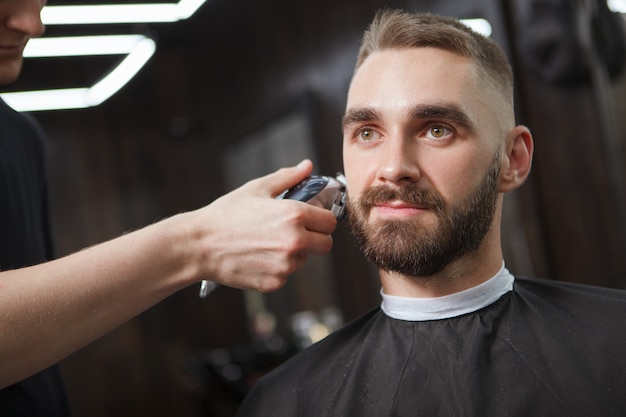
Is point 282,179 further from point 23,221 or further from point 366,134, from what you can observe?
point 23,221

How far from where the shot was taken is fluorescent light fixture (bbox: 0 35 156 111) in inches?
168

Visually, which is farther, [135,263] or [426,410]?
[426,410]

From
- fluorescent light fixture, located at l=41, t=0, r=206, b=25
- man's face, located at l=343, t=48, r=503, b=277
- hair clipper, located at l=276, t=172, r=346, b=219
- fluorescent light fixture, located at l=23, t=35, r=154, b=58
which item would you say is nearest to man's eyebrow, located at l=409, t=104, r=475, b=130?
man's face, located at l=343, t=48, r=503, b=277

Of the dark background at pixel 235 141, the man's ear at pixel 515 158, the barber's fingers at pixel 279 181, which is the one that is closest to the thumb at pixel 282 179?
the barber's fingers at pixel 279 181

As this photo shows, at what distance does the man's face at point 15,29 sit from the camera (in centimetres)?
146

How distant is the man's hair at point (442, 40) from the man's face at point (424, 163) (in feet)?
0.09

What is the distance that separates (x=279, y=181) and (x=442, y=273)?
1.50 feet

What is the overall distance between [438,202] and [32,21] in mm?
1003

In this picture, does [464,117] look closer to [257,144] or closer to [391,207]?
[391,207]

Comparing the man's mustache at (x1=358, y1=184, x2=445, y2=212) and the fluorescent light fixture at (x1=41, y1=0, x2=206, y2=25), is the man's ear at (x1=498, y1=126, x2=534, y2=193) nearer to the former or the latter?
the man's mustache at (x1=358, y1=184, x2=445, y2=212)

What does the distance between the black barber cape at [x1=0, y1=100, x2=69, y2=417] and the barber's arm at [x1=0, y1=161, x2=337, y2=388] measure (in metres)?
0.26

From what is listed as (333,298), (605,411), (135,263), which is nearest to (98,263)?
(135,263)

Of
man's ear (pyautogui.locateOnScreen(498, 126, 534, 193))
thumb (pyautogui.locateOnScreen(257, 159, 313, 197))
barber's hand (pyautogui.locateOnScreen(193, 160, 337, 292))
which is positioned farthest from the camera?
man's ear (pyautogui.locateOnScreen(498, 126, 534, 193))

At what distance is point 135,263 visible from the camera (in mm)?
1312
